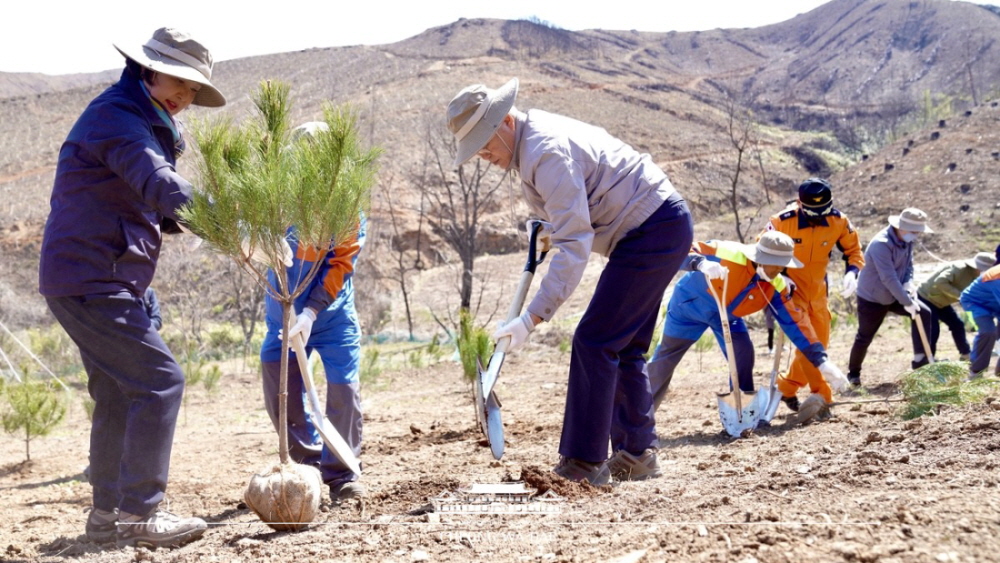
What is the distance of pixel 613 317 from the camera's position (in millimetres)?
3719

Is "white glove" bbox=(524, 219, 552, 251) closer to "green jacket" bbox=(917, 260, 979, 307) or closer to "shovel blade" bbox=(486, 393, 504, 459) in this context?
"shovel blade" bbox=(486, 393, 504, 459)

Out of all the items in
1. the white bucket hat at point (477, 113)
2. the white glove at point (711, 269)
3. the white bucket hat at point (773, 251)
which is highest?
the white bucket hat at point (477, 113)

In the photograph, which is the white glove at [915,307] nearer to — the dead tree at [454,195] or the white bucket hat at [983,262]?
the white bucket hat at [983,262]

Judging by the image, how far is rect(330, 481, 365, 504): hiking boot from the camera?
13.4ft

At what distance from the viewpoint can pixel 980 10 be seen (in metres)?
77.4

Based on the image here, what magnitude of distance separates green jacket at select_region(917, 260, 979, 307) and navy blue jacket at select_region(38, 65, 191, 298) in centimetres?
695

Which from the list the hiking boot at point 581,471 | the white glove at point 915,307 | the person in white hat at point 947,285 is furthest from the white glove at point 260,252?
the person in white hat at point 947,285

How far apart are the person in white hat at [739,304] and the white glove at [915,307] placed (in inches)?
83.9

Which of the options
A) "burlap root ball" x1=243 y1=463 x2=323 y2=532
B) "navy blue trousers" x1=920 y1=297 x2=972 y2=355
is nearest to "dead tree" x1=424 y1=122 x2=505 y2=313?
"navy blue trousers" x1=920 y1=297 x2=972 y2=355

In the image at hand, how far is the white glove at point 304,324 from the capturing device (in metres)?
3.94

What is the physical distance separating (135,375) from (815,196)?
4632 millimetres

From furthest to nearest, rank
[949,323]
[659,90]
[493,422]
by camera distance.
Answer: [659,90] → [949,323] → [493,422]

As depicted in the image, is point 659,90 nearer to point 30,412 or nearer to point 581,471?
point 30,412

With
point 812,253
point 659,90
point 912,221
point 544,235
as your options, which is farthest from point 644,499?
point 659,90
